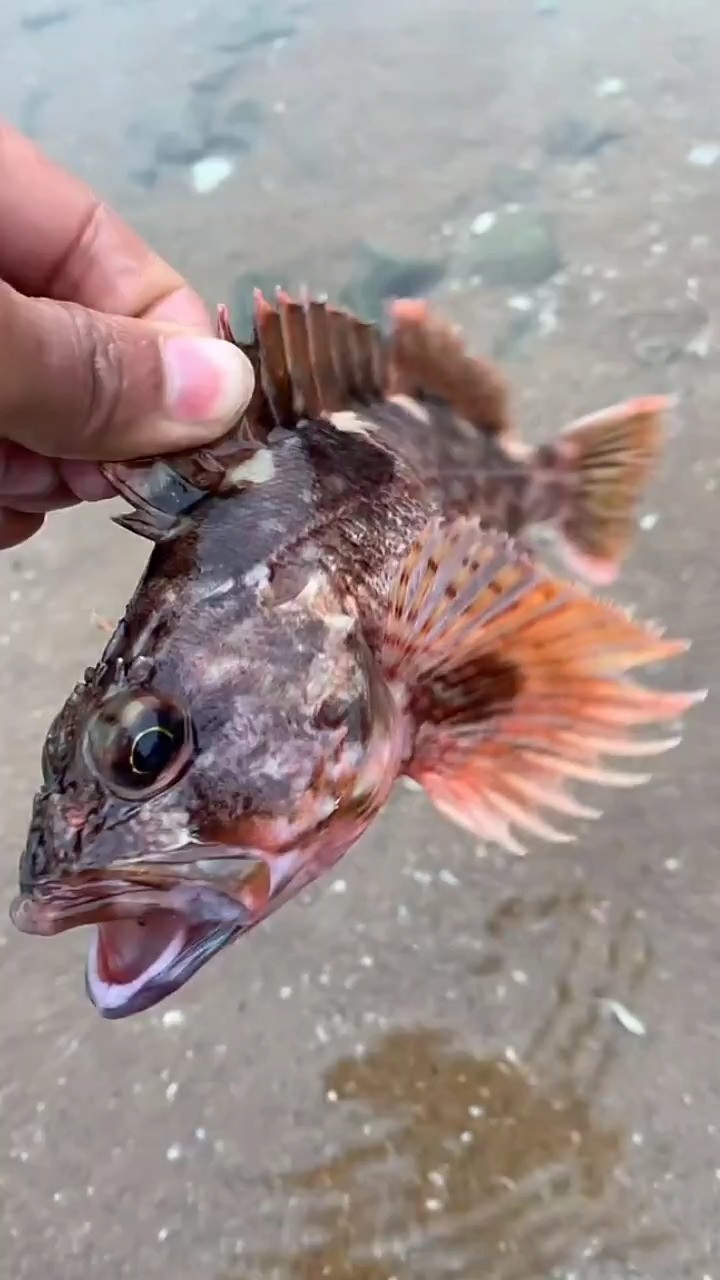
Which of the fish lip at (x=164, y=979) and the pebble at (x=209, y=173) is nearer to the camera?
the fish lip at (x=164, y=979)

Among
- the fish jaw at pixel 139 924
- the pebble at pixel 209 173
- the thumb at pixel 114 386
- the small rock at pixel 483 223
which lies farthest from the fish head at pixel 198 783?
the pebble at pixel 209 173

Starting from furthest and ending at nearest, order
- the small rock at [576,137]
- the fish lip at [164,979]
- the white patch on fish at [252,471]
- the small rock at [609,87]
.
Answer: the small rock at [609,87]
the small rock at [576,137]
the white patch on fish at [252,471]
the fish lip at [164,979]

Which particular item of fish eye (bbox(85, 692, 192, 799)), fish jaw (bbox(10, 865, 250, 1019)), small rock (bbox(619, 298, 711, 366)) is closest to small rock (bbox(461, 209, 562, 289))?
small rock (bbox(619, 298, 711, 366))

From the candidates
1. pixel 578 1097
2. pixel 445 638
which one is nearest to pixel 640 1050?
pixel 578 1097

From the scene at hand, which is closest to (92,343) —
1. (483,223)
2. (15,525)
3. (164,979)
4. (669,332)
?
(164,979)

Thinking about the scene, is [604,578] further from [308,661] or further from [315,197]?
[315,197]

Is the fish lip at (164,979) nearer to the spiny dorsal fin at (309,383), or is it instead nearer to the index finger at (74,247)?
the spiny dorsal fin at (309,383)

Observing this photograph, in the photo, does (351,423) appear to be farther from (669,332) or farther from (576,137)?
(576,137)

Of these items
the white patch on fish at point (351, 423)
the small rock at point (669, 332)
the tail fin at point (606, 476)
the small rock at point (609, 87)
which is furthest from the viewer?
the small rock at point (609, 87)
